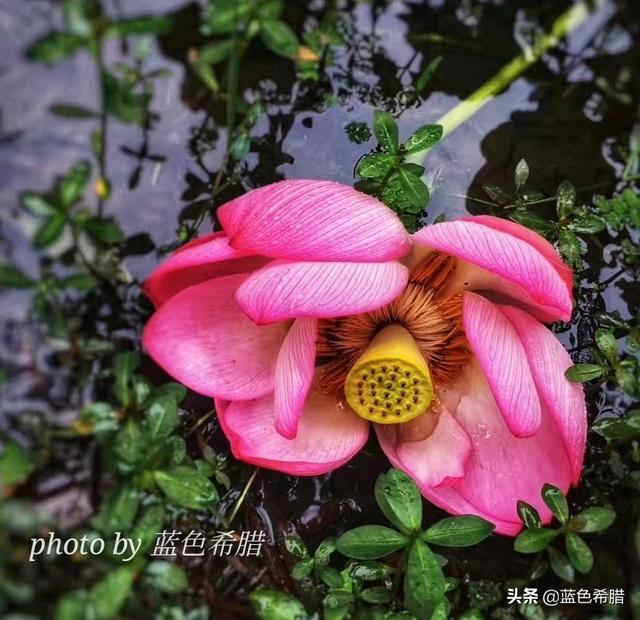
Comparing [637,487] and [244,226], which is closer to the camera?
[244,226]

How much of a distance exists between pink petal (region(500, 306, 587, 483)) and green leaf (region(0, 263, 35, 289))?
0.32m

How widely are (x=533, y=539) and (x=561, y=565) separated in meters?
0.04

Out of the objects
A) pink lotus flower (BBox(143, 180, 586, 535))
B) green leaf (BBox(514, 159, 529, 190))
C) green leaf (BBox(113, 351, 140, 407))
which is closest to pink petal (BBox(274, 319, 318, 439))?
pink lotus flower (BBox(143, 180, 586, 535))

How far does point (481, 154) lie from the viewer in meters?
0.58

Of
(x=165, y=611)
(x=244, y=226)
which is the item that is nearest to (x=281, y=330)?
(x=244, y=226)

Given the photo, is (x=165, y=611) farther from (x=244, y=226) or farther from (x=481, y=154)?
(x=481, y=154)

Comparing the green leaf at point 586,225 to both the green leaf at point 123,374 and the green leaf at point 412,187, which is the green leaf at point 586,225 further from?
the green leaf at point 123,374

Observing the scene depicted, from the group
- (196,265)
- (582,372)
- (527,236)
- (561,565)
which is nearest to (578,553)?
(561,565)

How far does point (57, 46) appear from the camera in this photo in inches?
18.1

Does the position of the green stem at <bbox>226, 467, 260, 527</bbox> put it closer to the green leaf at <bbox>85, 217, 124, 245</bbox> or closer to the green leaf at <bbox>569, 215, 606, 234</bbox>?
the green leaf at <bbox>85, 217, 124, 245</bbox>

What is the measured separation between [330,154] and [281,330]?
0.45ft

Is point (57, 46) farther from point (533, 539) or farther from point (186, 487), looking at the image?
point (533, 539)

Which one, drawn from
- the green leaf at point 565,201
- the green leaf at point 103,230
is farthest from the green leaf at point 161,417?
the green leaf at point 565,201

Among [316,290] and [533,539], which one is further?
[533,539]
